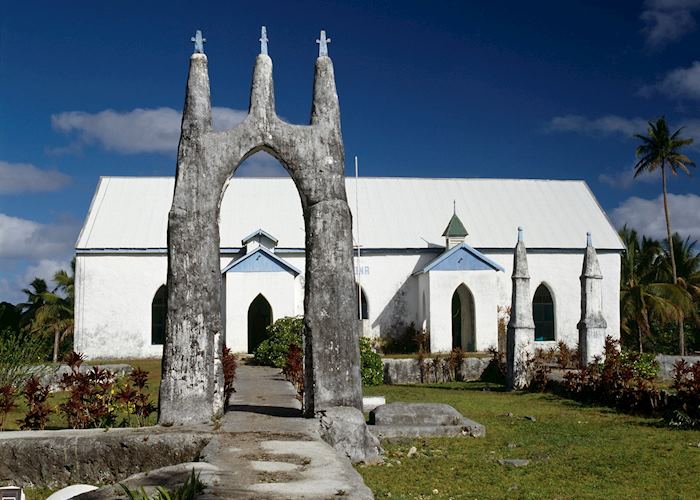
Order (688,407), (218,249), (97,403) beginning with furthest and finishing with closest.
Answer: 1. (688,407)
2. (97,403)
3. (218,249)

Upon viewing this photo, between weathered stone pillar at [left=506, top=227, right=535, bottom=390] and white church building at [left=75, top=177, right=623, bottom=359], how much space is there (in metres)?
9.43

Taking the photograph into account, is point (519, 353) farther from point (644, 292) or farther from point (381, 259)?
point (644, 292)

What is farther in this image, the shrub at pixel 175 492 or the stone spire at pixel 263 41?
the stone spire at pixel 263 41

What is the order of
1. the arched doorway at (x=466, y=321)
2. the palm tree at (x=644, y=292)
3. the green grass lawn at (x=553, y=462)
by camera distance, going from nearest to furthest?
the green grass lawn at (x=553, y=462)
the arched doorway at (x=466, y=321)
the palm tree at (x=644, y=292)

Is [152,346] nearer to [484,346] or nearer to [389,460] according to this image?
[484,346]

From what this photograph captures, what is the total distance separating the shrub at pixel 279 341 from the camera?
2398cm

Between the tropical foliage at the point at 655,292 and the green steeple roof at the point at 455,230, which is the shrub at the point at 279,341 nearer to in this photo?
the green steeple roof at the point at 455,230

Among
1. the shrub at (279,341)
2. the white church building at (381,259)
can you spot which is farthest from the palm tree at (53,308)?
the shrub at (279,341)

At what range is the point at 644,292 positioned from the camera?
Answer: 1375 inches

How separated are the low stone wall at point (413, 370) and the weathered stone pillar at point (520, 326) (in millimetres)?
4059

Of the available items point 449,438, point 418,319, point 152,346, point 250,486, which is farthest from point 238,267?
point 250,486

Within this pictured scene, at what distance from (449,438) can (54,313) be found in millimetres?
28526

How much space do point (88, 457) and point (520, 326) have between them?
14.4 metres

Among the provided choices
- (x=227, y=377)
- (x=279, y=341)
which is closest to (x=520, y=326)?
(x=279, y=341)
